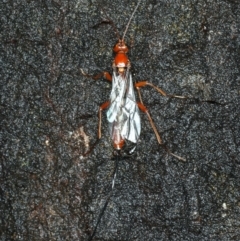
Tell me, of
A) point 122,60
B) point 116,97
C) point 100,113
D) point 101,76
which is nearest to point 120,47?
point 122,60

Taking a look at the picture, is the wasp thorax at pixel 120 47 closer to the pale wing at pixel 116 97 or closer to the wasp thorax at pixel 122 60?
the wasp thorax at pixel 122 60

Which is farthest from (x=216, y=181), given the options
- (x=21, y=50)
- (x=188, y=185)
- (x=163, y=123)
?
(x=21, y=50)

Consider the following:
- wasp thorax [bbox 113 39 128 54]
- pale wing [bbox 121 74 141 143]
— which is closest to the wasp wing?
pale wing [bbox 121 74 141 143]

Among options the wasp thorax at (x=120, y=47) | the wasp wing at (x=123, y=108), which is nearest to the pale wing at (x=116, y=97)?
the wasp wing at (x=123, y=108)

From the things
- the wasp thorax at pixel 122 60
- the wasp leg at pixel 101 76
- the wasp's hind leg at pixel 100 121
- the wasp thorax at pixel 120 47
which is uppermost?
the wasp thorax at pixel 120 47

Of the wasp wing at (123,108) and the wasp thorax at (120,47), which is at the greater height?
the wasp thorax at (120,47)

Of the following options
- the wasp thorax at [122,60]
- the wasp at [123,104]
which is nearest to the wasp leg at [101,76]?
the wasp at [123,104]

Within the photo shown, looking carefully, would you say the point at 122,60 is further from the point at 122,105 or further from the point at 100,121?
the point at 100,121

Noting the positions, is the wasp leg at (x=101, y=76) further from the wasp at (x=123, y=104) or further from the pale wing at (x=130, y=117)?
the pale wing at (x=130, y=117)

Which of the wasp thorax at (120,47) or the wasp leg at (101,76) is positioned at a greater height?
the wasp thorax at (120,47)

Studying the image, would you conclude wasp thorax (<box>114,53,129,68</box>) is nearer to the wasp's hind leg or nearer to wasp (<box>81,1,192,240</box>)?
wasp (<box>81,1,192,240</box>)

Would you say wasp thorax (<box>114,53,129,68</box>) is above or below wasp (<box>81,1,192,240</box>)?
above

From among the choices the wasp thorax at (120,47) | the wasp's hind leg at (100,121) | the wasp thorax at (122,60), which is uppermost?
the wasp thorax at (120,47)

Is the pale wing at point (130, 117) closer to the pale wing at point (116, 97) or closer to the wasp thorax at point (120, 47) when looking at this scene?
the pale wing at point (116, 97)
